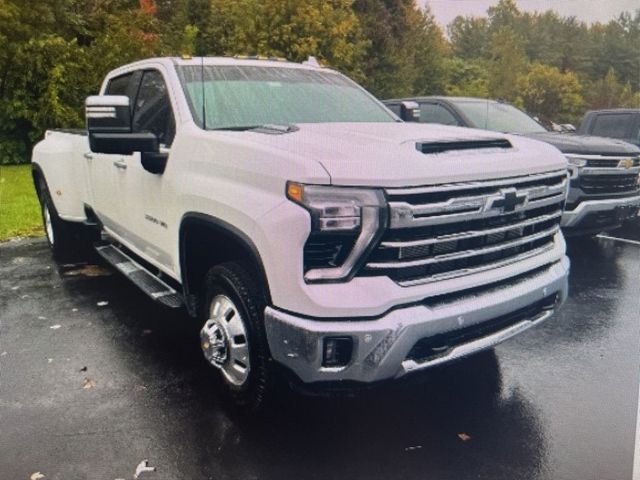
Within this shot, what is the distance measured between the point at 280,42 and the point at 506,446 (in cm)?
928

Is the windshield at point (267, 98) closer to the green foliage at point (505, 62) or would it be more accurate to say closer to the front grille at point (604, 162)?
the green foliage at point (505, 62)

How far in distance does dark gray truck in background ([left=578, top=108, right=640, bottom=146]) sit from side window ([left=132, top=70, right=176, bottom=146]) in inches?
262

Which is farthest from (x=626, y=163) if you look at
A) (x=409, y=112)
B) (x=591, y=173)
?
(x=409, y=112)

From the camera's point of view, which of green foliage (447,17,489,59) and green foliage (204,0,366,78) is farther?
green foliage (204,0,366,78)

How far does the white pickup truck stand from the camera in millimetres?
2449

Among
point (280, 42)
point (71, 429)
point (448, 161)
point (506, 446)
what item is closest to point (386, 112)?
point (448, 161)

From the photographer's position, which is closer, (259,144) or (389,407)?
(259,144)

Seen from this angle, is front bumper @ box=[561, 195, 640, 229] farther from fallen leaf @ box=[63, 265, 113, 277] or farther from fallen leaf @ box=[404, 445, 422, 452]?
fallen leaf @ box=[63, 265, 113, 277]

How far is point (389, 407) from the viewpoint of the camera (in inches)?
127

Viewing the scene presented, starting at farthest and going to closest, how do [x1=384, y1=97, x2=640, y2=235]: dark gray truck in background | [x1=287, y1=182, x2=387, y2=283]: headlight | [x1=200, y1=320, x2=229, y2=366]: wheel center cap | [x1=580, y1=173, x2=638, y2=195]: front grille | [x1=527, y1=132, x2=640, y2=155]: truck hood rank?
Result: [x1=527, y1=132, x2=640, y2=155]: truck hood
[x1=580, y1=173, x2=638, y2=195]: front grille
[x1=384, y1=97, x2=640, y2=235]: dark gray truck in background
[x1=200, y1=320, x2=229, y2=366]: wheel center cap
[x1=287, y1=182, x2=387, y2=283]: headlight

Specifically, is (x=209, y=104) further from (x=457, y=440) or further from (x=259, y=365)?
(x=457, y=440)

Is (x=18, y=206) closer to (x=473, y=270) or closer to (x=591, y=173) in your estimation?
(x=591, y=173)

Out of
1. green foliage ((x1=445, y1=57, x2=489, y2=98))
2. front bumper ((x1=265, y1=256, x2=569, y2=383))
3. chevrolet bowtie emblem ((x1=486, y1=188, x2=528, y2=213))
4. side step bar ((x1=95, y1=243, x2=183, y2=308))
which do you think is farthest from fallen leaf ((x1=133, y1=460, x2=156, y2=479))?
green foliage ((x1=445, y1=57, x2=489, y2=98))

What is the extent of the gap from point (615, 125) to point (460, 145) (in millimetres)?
6968
